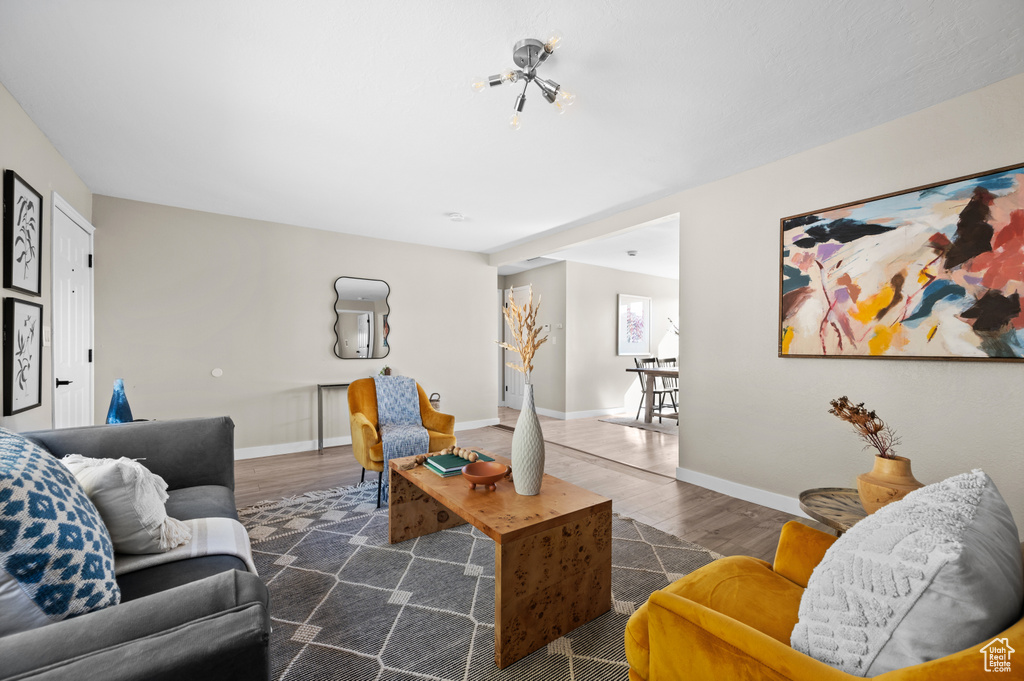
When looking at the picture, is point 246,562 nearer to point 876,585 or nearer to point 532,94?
point 876,585

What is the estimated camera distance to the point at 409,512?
243cm

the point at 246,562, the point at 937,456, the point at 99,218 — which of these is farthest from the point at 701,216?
the point at 99,218

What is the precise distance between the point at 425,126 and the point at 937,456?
135 inches

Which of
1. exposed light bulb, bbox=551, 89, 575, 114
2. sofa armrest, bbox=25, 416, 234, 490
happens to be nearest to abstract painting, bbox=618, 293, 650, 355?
exposed light bulb, bbox=551, 89, 575, 114

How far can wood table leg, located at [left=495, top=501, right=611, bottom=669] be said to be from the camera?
1.48 m

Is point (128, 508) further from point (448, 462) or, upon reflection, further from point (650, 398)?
point (650, 398)

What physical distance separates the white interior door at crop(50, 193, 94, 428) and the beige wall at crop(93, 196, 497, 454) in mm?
209

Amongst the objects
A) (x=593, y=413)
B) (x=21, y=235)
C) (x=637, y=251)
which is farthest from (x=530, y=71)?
(x=593, y=413)

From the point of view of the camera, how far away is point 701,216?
→ 11.1ft

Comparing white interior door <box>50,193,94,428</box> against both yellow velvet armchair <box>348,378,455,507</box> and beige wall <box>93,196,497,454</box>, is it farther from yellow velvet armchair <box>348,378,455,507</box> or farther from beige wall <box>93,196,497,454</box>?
yellow velvet armchair <box>348,378,455,507</box>

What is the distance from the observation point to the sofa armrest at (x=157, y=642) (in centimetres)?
63

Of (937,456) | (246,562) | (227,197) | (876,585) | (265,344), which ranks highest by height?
(227,197)

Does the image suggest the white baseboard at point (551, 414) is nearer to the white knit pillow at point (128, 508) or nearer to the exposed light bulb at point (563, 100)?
the exposed light bulb at point (563, 100)

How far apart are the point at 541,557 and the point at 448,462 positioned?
0.84m
